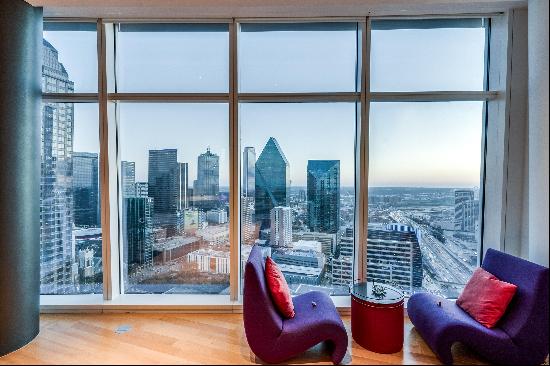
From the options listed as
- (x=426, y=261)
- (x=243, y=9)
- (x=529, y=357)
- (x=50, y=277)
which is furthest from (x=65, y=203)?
(x=529, y=357)

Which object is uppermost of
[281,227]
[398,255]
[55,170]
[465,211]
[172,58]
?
[172,58]

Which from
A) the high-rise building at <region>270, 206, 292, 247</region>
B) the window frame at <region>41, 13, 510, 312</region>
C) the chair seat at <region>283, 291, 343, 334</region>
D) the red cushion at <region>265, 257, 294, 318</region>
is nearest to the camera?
the chair seat at <region>283, 291, 343, 334</region>

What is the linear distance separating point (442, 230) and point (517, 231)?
74 centimetres

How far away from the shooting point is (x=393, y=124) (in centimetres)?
333

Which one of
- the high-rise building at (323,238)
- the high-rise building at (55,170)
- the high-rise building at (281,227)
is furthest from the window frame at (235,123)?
the high-rise building at (281,227)

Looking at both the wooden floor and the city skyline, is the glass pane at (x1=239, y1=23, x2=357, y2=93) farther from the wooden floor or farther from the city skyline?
the wooden floor

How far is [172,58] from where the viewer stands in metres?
3.38

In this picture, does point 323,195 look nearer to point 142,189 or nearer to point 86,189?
point 142,189

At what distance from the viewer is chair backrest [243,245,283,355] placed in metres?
2.28

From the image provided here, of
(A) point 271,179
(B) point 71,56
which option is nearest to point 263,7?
(A) point 271,179

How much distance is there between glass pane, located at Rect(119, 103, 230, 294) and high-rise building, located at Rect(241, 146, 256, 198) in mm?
220

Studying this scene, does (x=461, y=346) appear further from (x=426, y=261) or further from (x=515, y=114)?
(x=515, y=114)

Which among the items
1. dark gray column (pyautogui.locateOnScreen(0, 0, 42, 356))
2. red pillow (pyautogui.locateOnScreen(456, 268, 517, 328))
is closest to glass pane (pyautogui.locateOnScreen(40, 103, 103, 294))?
dark gray column (pyautogui.locateOnScreen(0, 0, 42, 356))

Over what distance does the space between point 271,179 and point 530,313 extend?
270 cm
